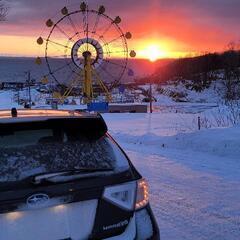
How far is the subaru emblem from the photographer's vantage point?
358 centimetres

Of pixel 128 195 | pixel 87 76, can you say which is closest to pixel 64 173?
pixel 128 195

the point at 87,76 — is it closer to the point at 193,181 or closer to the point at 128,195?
the point at 193,181

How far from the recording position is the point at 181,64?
10488 cm

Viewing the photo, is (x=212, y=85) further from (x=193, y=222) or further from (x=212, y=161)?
(x=193, y=222)

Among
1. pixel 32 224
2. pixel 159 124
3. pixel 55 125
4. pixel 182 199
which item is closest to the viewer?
pixel 32 224

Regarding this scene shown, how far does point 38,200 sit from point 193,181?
6382 millimetres

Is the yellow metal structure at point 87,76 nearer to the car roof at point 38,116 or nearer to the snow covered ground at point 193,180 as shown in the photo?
the snow covered ground at point 193,180

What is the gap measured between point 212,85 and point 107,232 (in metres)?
75.5

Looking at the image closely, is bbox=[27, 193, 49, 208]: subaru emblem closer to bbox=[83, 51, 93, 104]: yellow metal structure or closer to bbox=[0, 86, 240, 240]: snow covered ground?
bbox=[0, 86, 240, 240]: snow covered ground

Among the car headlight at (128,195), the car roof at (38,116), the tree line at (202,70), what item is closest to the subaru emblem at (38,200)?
the car headlight at (128,195)

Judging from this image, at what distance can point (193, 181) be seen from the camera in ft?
31.9

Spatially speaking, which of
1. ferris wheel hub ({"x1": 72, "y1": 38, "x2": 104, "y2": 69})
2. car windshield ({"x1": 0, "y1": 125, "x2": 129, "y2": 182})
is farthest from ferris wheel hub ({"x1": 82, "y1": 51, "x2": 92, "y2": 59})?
car windshield ({"x1": 0, "y1": 125, "x2": 129, "y2": 182})

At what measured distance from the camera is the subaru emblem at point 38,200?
3576 millimetres

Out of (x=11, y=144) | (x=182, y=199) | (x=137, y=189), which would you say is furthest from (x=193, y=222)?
(x=11, y=144)
